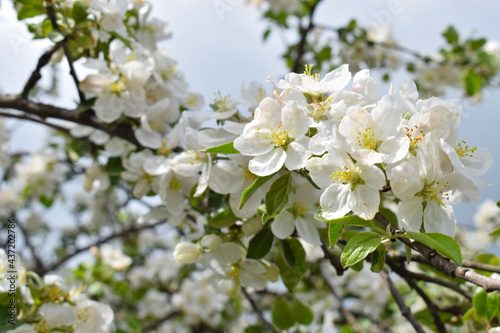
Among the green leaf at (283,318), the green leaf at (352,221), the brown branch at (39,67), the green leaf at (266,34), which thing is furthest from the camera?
the green leaf at (266,34)

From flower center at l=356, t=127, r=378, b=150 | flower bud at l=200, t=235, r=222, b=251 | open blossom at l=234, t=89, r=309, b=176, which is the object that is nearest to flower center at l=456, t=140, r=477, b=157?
flower center at l=356, t=127, r=378, b=150

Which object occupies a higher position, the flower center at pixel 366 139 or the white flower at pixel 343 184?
the flower center at pixel 366 139

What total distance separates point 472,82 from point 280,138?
10.6 feet

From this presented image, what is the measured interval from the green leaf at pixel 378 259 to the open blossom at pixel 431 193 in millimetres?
62

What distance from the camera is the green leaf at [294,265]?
43.7 inches

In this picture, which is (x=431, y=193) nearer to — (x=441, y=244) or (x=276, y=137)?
(x=441, y=244)

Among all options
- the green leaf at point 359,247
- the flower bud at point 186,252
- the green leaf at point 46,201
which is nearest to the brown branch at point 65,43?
the flower bud at point 186,252


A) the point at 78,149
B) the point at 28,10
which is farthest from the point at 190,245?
the point at 78,149

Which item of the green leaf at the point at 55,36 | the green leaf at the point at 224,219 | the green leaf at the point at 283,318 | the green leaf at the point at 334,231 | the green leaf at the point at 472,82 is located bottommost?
the green leaf at the point at 283,318

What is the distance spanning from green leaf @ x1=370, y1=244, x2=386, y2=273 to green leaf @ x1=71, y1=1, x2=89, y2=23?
3.93 feet

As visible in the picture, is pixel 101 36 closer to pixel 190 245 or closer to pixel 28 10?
pixel 28 10

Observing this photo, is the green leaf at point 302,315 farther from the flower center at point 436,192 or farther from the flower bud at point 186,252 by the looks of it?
the flower center at point 436,192

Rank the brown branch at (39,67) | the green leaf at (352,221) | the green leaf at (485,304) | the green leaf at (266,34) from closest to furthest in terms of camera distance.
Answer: the green leaf at (352,221) < the green leaf at (485,304) < the brown branch at (39,67) < the green leaf at (266,34)

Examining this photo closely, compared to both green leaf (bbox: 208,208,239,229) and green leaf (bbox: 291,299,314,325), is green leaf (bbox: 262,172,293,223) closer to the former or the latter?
green leaf (bbox: 208,208,239,229)
